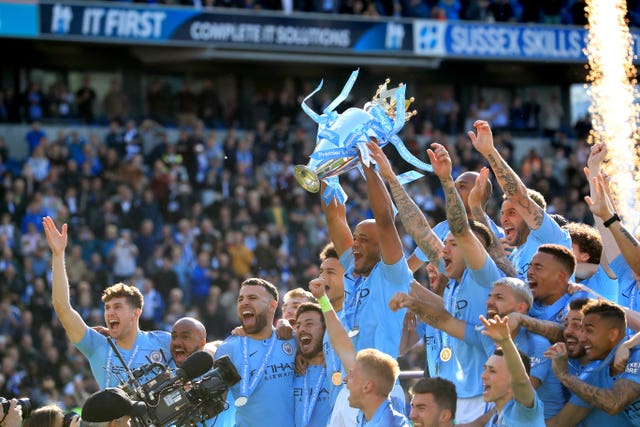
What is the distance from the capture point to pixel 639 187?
11.9 m

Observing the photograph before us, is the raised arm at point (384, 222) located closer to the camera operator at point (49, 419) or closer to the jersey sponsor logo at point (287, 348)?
the jersey sponsor logo at point (287, 348)

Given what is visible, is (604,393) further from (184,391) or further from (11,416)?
(11,416)

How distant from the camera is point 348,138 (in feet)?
23.3

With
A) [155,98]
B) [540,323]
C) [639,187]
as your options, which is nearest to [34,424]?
[540,323]

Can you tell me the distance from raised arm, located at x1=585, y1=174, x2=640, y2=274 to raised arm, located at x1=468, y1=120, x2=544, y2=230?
0.56 meters

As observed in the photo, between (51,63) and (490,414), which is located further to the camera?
(51,63)

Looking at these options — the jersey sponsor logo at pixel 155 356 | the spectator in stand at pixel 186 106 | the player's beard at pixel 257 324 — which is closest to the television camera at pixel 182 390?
the player's beard at pixel 257 324

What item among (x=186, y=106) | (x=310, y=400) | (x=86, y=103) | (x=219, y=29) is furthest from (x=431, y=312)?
(x=186, y=106)

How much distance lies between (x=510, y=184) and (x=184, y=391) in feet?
7.55

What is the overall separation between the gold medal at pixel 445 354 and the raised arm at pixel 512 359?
1.18 metres

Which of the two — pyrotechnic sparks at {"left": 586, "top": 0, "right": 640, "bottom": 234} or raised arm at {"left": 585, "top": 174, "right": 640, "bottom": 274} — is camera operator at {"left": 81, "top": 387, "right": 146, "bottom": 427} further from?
pyrotechnic sparks at {"left": 586, "top": 0, "right": 640, "bottom": 234}

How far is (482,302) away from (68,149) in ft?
42.0

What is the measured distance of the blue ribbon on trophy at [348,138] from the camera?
711 cm

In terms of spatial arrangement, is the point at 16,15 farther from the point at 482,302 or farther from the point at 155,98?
the point at 482,302
